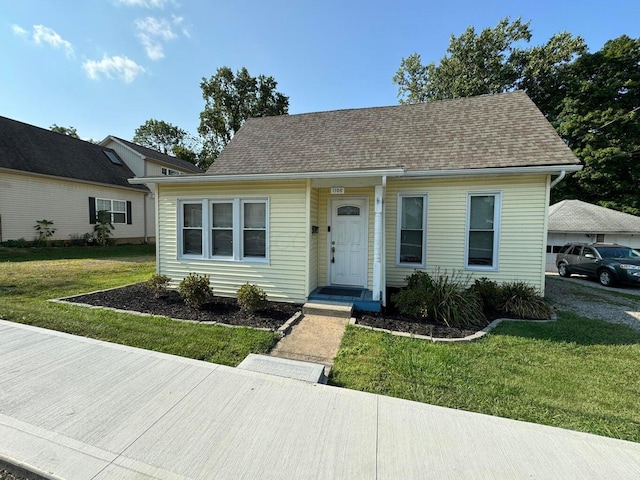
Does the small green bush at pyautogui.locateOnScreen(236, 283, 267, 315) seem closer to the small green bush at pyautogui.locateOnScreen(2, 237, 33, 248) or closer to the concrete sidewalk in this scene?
the concrete sidewalk

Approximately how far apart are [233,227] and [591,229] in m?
16.9

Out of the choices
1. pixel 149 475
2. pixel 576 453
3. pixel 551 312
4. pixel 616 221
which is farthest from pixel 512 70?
pixel 149 475

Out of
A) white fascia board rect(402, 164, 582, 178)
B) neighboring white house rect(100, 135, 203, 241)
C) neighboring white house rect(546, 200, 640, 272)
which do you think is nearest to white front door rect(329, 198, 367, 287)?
white fascia board rect(402, 164, 582, 178)

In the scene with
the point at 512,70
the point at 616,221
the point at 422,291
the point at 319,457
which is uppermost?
the point at 512,70

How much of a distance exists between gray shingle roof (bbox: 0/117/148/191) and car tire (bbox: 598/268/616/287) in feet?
82.0

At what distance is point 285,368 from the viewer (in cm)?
343

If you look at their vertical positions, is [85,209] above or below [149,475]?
above

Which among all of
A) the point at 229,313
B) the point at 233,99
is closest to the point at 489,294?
the point at 229,313

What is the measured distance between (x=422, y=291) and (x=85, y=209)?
19.4 m

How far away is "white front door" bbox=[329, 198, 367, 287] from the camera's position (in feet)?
23.4

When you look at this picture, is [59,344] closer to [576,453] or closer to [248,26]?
[576,453]

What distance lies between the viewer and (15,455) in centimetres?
206

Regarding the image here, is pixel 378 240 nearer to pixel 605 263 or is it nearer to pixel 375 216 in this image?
pixel 375 216

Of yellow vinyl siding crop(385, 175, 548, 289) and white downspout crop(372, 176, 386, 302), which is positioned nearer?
white downspout crop(372, 176, 386, 302)
